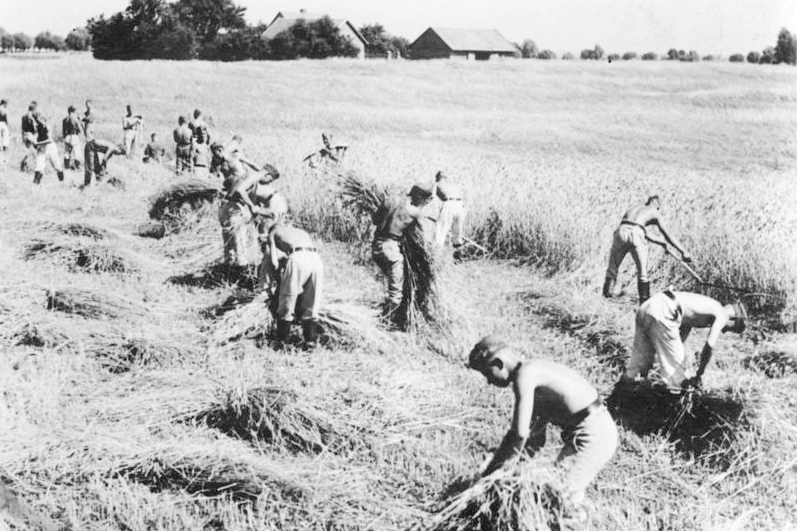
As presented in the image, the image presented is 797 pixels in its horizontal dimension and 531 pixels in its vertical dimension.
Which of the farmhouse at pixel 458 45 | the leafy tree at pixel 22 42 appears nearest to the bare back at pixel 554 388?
the leafy tree at pixel 22 42

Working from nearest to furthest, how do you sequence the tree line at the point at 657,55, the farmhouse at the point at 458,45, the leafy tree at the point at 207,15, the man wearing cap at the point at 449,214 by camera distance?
1. the man wearing cap at the point at 449,214
2. the leafy tree at the point at 207,15
3. the tree line at the point at 657,55
4. the farmhouse at the point at 458,45

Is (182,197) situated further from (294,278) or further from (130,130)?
(130,130)

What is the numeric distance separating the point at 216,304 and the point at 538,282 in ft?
13.2

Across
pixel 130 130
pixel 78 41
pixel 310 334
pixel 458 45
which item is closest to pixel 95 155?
pixel 130 130

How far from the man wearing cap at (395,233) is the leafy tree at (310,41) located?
36012 millimetres

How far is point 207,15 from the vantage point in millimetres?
25391

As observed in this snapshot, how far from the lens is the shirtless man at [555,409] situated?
364 cm

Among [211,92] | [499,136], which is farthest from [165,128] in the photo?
[499,136]

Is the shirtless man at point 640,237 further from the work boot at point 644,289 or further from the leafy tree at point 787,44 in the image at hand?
the leafy tree at point 787,44

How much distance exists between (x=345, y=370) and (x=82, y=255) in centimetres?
419

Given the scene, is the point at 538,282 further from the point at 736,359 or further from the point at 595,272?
the point at 736,359

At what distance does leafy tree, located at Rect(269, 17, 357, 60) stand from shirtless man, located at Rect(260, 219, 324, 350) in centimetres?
3666

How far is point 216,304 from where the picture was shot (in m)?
7.41

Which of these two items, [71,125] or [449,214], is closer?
[449,214]
